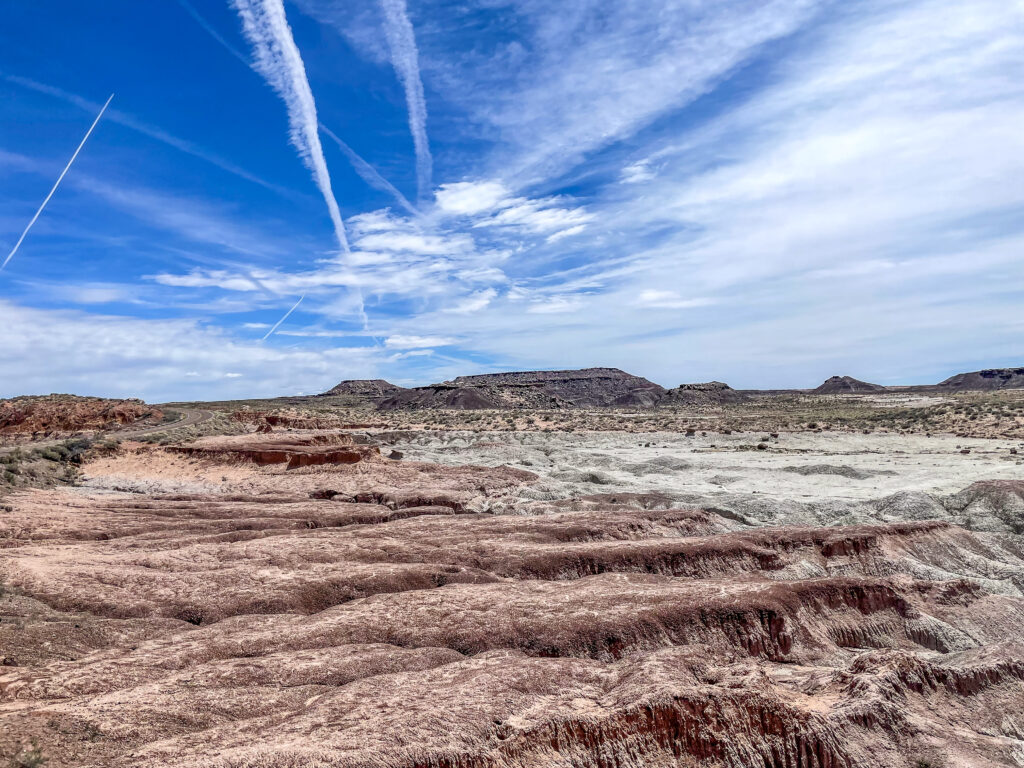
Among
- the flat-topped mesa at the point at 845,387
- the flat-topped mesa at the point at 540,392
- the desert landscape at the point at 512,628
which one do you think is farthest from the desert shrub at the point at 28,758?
the flat-topped mesa at the point at 845,387

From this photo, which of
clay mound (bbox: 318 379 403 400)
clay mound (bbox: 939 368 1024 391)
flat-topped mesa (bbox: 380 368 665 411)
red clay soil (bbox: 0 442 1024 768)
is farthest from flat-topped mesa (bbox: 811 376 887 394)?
red clay soil (bbox: 0 442 1024 768)

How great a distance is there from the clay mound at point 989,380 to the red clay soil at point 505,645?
475ft

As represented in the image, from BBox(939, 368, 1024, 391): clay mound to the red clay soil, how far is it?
144834 mm

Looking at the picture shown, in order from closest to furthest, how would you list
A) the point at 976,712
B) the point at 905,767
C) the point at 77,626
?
the point at 905,767
the point at 976,712
the point at 77,626

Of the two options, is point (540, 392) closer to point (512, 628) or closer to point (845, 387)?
point (845, 387)

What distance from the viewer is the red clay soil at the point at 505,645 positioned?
7863mm

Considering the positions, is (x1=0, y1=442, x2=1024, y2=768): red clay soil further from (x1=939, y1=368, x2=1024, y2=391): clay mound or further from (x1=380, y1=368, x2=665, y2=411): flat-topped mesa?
(x1=939, y1=368, x2=1024, y2=391): clay mound

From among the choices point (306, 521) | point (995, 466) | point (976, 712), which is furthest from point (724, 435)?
point (976, 712)

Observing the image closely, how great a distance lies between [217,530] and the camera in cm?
1952

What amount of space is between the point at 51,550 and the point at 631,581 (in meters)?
15.3

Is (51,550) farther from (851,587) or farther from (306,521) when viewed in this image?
(851,587)

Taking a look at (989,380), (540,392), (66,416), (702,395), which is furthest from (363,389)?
(989,380)

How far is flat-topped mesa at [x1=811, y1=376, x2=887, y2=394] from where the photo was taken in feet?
489

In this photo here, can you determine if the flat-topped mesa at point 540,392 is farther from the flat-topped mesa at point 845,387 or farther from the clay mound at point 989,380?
the clay mound at point 989,380
